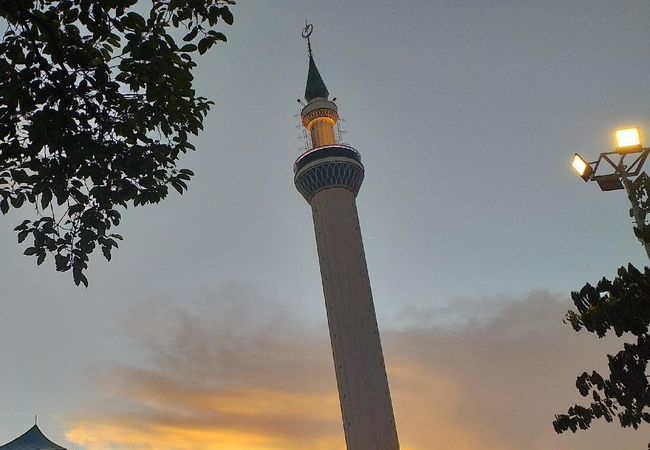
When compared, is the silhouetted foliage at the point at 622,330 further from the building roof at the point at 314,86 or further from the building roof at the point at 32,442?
the building roof at the point at 314,86

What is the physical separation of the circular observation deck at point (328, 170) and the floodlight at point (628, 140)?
182ft

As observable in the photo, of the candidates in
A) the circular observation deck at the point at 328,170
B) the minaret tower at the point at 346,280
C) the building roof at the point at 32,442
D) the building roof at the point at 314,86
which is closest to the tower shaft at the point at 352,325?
the minaret tower at the point at 346,280

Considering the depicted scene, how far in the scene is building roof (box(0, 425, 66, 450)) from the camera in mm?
55094

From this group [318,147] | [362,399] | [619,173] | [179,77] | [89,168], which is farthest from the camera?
[318,147]

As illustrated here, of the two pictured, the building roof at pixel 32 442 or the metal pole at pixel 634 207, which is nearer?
the metal pole at pixel 634 207

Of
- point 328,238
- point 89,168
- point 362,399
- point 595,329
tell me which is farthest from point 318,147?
point 89,168

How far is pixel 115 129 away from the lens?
31.1 ft

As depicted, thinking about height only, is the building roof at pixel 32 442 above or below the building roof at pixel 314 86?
below

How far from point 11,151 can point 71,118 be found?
1.02 meters

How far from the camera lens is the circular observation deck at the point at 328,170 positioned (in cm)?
6794

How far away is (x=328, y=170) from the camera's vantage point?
67.9 meters

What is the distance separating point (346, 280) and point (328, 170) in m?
14.2

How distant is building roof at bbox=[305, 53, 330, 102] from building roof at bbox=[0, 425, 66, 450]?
Result: 52577 millimetres

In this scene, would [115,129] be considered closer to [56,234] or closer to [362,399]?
[56,234]
